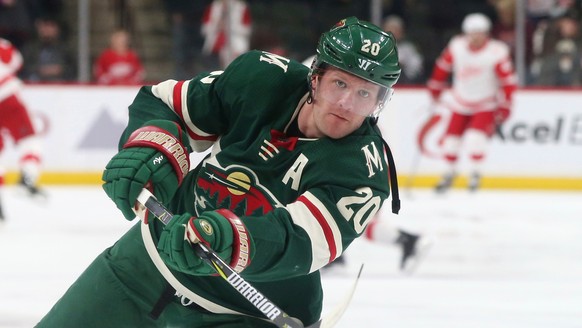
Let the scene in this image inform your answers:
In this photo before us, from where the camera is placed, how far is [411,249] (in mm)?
4441

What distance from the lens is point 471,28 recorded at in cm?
782

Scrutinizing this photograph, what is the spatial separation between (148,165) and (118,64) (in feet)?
20.3

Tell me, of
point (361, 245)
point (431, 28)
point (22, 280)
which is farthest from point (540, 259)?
point (431, 28)

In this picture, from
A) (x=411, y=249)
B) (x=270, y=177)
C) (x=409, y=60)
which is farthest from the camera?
(x=409, y=60)

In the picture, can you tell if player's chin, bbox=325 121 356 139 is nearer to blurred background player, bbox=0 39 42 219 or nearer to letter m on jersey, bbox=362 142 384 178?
letter m on jersey, bbox=362 142 384 178

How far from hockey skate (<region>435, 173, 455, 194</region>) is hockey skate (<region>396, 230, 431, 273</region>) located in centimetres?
302

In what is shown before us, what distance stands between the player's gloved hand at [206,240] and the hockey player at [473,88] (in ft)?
19.5

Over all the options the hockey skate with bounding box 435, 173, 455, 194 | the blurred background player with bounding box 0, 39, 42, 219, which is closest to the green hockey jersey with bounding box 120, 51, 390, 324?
the blurred background player with bounding box 0, 39, 42, 219

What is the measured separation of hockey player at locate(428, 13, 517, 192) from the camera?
762 cm

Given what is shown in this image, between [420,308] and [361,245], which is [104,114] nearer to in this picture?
[361,245]

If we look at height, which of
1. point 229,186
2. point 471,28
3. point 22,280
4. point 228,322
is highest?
point 229,186

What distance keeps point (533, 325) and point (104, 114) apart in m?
4.73

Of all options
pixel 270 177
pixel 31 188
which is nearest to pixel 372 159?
pixel 270 177

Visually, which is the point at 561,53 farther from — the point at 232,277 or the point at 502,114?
the point at 232,277
